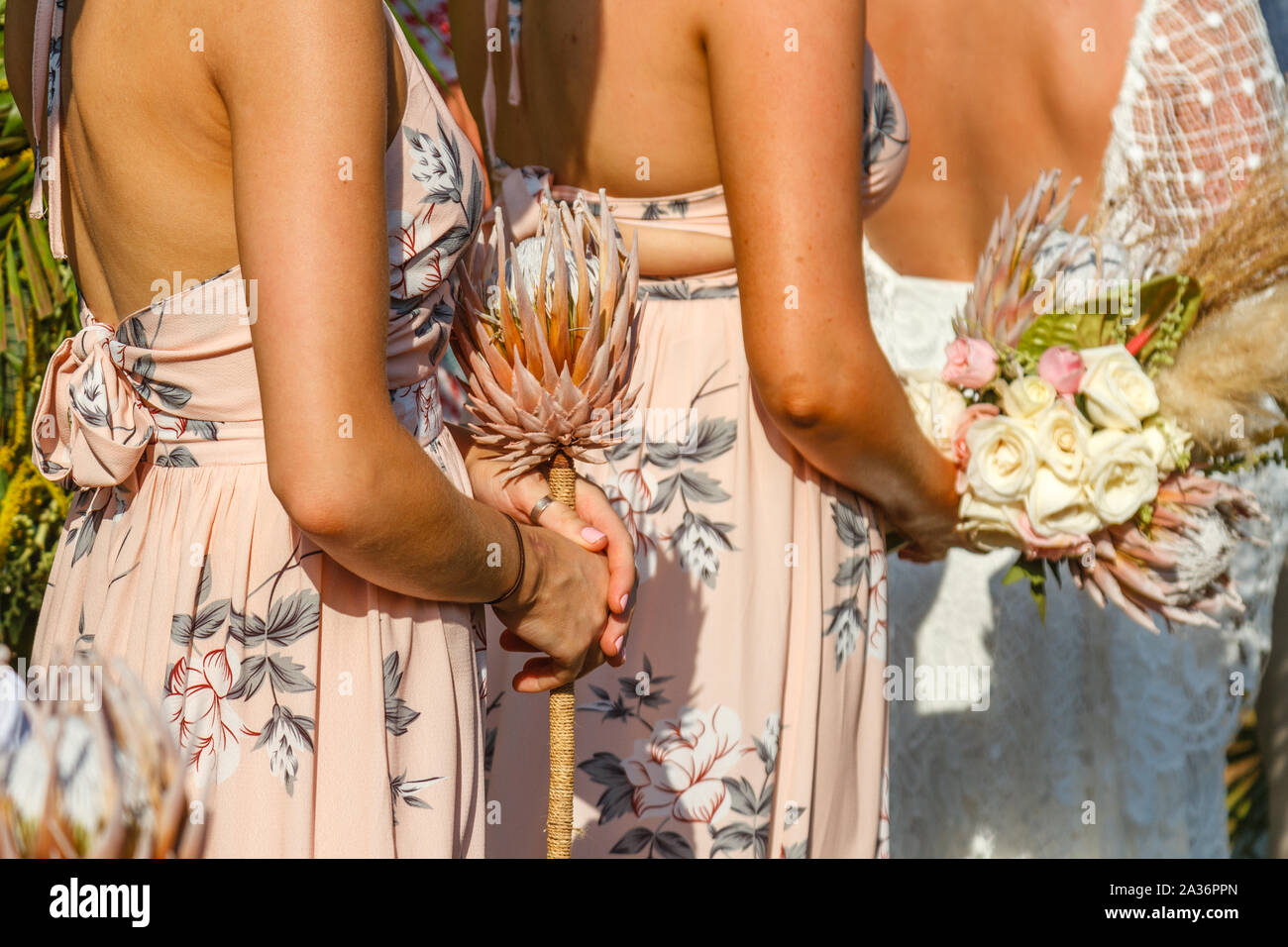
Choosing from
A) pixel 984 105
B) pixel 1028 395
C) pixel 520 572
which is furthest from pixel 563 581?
pixel 984 105

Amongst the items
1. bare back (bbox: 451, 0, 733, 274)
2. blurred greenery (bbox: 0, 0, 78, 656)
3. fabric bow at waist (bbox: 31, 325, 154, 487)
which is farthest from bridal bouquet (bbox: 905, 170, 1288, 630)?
blurred greenery (bbox: 0, 0, 78, 656)

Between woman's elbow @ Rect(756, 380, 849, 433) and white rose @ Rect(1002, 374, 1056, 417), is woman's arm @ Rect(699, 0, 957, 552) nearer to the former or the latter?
woman's elbow @ Rect(756, 380, 849, 433)

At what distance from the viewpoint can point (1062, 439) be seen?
5.20 ft

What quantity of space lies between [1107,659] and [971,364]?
1.10 metres


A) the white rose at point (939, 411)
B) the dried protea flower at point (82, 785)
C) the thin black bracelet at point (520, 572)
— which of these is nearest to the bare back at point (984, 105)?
the white rose at point (939, 411)

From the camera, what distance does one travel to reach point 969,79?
99.3 inches

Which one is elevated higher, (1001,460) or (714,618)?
(1001,460)

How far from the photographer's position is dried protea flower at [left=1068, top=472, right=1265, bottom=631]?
1.59 metres

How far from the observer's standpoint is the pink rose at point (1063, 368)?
1583 millimetres

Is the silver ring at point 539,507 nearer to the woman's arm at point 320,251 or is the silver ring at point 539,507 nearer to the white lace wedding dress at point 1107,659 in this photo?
the woman's arm at point 320,251

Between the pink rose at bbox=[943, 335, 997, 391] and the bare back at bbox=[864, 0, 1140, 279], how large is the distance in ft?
3.11

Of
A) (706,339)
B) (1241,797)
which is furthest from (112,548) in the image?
(1241,797)

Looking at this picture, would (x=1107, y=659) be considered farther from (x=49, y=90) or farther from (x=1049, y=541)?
(x=49, y=90)

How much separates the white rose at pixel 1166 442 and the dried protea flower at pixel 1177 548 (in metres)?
0.04
